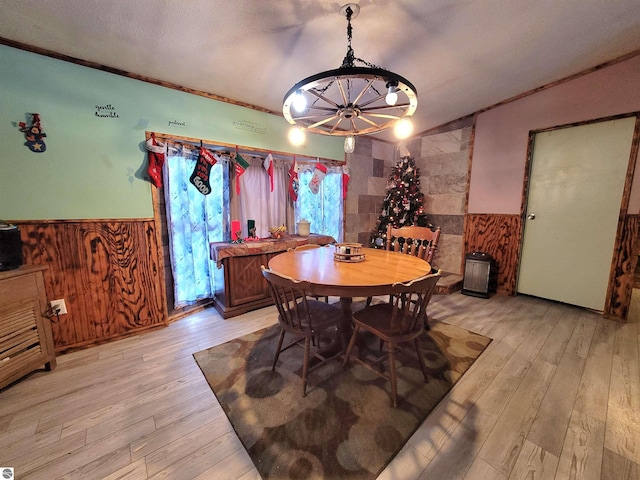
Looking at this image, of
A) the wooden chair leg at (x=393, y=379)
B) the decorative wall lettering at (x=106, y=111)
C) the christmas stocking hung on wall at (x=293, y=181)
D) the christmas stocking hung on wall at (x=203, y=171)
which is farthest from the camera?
the christmas stocking hung on wall at (x=293, y=181)

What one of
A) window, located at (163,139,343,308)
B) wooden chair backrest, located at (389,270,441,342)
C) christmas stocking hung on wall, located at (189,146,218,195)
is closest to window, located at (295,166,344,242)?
window, located at (163,139,343,308)

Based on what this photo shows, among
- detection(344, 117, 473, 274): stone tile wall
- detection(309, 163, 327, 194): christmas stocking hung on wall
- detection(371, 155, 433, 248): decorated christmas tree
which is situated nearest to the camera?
detection(309, 163, 327, 194): christmas stocking hung on wall

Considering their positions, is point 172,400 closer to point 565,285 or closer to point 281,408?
point 281,408

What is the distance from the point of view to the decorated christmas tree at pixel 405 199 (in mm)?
4223

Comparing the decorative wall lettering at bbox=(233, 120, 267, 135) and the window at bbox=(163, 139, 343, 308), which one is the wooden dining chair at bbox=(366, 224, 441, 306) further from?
the decorative wall lettering at bbox=(233, 120, 267, 135)

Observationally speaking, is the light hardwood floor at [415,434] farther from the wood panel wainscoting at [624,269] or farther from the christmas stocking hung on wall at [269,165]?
the christmas stocking hung on wall at [269,165]

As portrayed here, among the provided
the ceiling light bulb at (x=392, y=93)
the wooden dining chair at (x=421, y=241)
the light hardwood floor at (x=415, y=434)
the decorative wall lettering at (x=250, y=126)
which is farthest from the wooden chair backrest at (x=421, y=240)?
the decorative wall lettering at (x=250, y=126)

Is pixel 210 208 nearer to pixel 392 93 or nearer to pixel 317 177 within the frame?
pixel 317 177

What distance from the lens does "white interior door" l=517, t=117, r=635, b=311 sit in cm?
271

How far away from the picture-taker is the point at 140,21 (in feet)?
5.68

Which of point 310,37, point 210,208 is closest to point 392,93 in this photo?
point 310,37

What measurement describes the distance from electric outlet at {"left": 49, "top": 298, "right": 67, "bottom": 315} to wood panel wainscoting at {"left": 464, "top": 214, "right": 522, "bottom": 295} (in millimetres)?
4875

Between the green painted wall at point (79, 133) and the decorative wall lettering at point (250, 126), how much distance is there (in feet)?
1.23

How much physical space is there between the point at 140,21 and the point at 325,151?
2.47 metres
